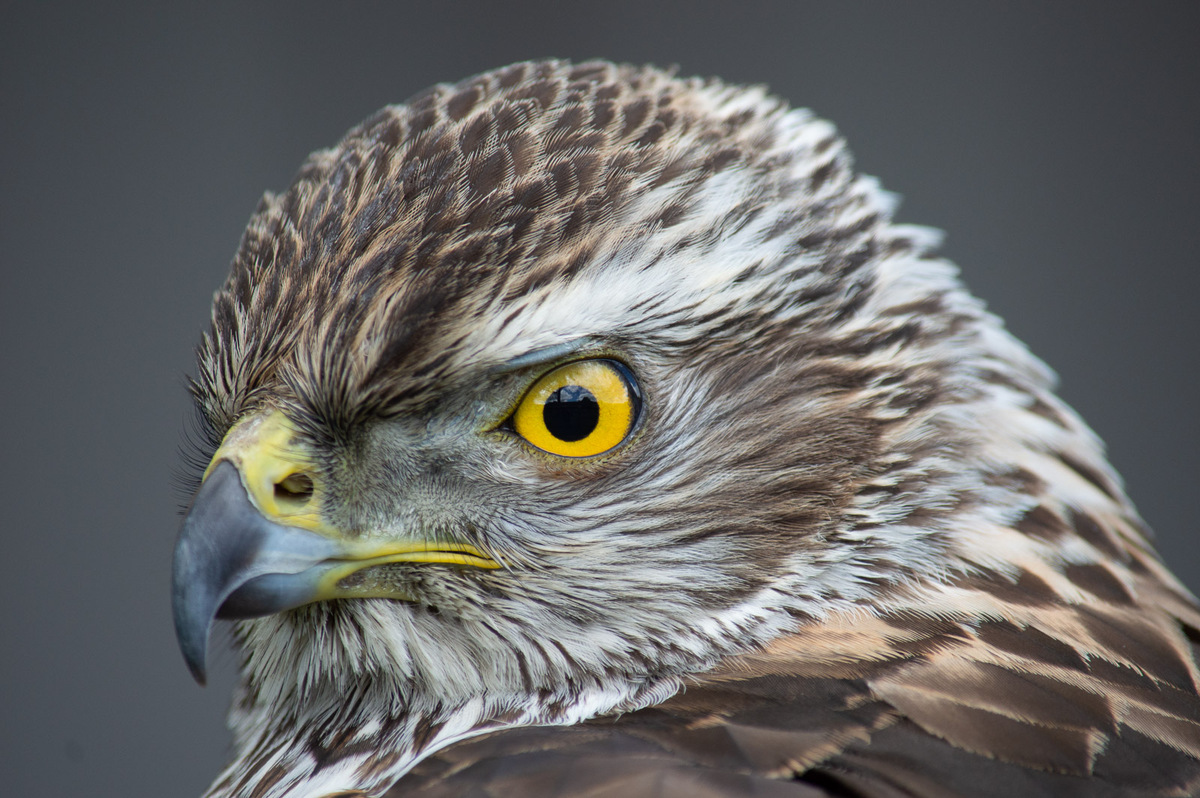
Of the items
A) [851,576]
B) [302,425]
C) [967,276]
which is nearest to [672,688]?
[851,576]

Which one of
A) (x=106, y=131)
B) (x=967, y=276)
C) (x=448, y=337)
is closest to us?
(x=448, y=337)

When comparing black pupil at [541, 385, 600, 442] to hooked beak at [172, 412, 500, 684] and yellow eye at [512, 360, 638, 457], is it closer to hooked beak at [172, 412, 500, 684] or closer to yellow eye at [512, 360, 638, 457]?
yellow eye at [512, 360, 638, 457]

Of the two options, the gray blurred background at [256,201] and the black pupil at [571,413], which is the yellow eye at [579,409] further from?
the gray blurred background at [256,201]

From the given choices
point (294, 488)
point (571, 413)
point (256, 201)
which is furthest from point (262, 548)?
point (256, 201)

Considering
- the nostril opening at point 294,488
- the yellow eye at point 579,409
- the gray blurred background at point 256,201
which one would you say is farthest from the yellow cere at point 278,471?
the gray blurred background at point 256,201

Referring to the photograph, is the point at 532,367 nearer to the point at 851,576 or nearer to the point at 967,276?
the point at 851,576

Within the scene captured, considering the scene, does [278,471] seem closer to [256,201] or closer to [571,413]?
[571,413]

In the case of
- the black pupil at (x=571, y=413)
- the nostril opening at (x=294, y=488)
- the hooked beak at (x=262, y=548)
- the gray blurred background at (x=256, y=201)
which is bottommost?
the hooked beak at (x=262, y=548)

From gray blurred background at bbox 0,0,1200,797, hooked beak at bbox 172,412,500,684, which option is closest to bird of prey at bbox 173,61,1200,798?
hooked beak at bbox 172,412,500,684
